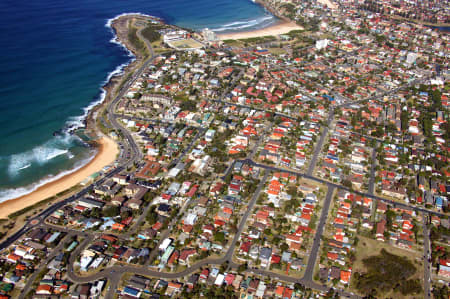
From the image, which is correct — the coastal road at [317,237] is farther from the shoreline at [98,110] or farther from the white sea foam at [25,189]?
the white sea foam at [25,189]

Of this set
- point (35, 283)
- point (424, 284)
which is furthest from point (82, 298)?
point (424, 284)

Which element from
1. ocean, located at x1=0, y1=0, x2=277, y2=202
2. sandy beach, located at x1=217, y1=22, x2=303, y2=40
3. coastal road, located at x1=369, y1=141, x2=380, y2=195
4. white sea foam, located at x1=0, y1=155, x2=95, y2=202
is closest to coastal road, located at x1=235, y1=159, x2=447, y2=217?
coastal road, located at x1=369, y1=141, x2=380, y2=195

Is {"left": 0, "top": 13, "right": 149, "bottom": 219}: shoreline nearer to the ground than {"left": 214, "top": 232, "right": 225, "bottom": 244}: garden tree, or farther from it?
farther from it

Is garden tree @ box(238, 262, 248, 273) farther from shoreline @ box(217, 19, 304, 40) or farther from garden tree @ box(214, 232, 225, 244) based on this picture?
shoreline @ box(217, 19, 304, 40)

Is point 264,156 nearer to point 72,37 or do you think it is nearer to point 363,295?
point 363,295

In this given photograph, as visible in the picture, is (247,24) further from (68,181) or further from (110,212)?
(110,212)

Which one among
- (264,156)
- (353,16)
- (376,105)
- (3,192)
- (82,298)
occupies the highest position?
(353,16)
